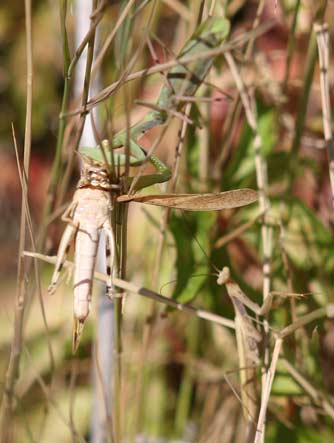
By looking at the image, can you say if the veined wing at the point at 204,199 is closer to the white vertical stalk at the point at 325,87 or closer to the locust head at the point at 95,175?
the locust head at the point at 95,175

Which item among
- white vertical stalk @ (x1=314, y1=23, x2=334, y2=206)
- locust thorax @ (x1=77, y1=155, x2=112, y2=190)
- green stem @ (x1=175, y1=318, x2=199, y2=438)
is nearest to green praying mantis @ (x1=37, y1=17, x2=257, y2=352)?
locust thorax @ (x1=77, y1=155, x2=112, y2=190)

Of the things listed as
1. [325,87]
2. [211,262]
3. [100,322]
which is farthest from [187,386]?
[325,87]

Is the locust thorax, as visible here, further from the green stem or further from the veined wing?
the green stem

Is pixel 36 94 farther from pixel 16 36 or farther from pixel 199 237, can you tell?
pixel 199 237

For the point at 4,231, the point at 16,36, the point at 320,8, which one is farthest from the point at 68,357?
the point at 16,36

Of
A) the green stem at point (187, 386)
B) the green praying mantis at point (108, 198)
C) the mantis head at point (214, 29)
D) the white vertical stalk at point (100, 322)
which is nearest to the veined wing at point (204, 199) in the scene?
the green praying mantis at point (108, 198)

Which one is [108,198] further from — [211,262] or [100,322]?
[100,322]
